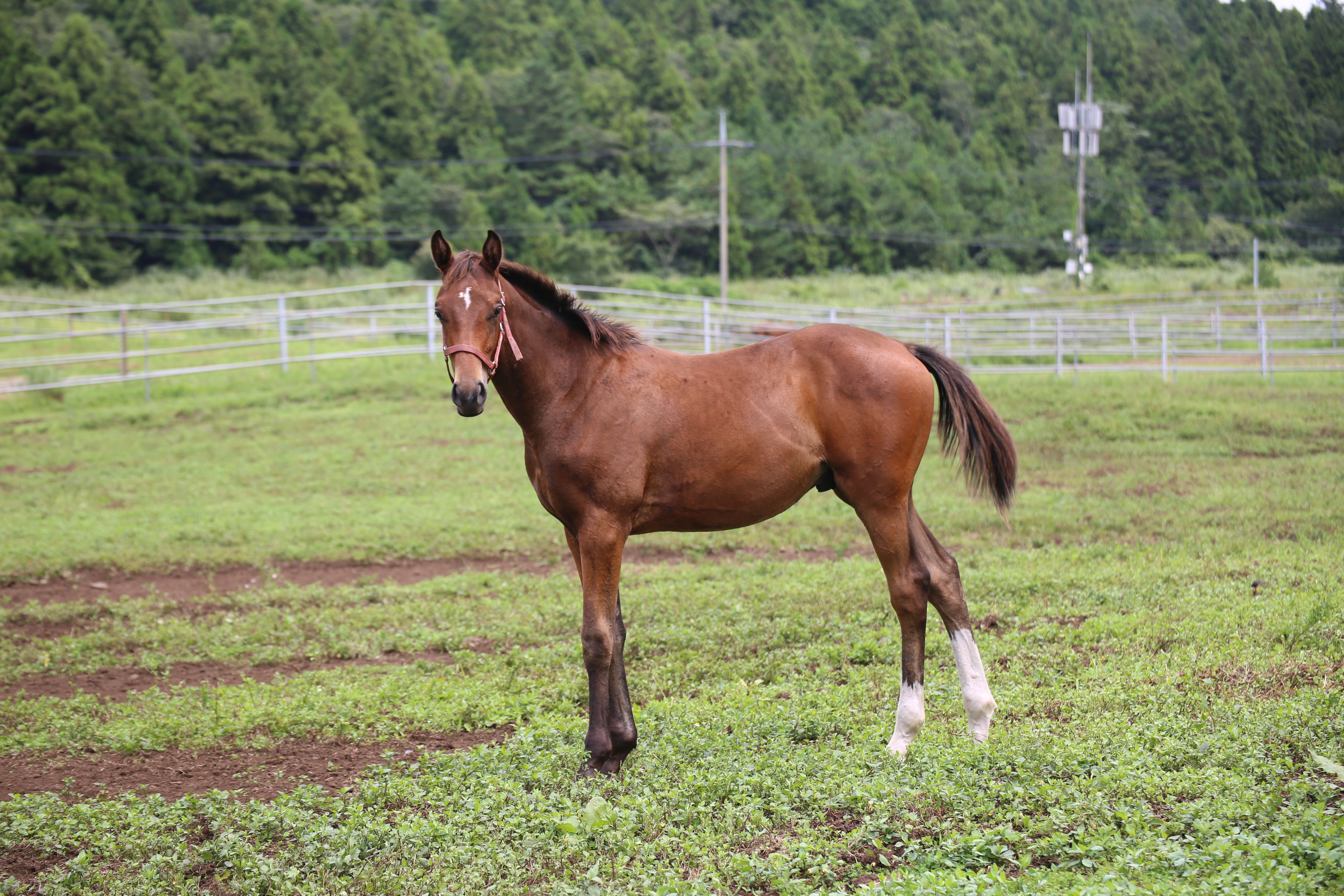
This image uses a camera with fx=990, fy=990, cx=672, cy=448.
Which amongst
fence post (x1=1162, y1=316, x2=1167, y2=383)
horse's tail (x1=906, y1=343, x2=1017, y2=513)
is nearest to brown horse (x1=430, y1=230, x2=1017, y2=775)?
horse's tail (x1=906, y1=343, x2=1017, y2=513)

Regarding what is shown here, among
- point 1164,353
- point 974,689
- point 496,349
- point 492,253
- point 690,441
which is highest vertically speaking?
point 492,253

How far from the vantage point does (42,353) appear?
23.6 m

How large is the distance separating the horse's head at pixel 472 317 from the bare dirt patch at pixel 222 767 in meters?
1.83

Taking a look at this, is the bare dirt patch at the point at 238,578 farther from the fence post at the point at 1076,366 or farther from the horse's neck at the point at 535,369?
the fence post at the point at 1076,366

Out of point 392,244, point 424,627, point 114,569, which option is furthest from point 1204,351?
point 392,244

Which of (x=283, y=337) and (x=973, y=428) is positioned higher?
(x=283, y=337)

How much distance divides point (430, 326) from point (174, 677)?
15.5 meters

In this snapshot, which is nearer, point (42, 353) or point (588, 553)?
point (588, 553)

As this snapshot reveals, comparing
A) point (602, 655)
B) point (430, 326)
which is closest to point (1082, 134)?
point (430, 326)

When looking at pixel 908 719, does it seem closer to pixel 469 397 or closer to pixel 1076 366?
pixel 469 397

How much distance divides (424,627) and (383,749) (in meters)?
2.14

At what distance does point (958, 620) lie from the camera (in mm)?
4801

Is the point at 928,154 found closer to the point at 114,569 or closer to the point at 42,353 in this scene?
the point at 42,353

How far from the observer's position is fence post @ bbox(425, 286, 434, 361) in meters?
19.8
